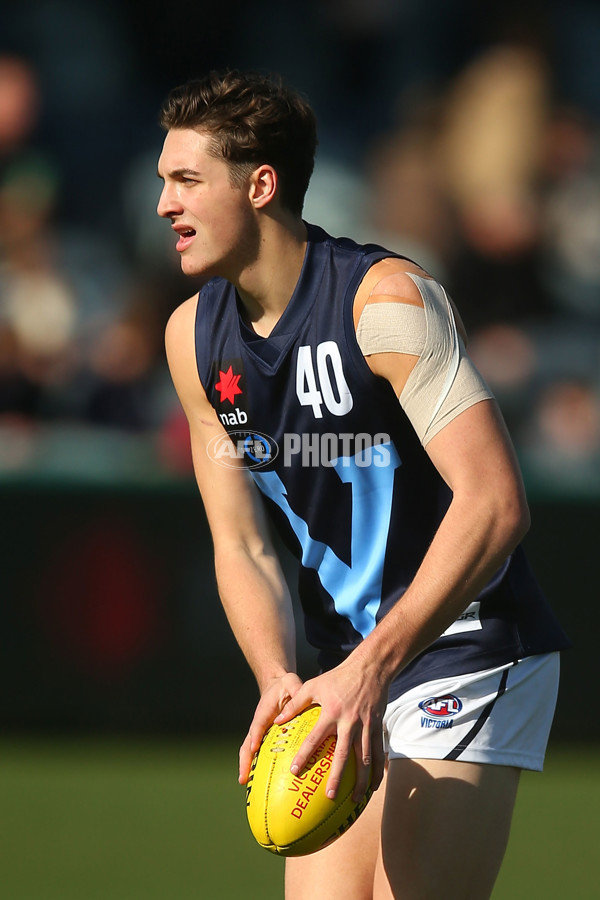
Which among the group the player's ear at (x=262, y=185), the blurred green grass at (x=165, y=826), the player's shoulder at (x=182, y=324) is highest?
the player's ear at (x=262, y=185)

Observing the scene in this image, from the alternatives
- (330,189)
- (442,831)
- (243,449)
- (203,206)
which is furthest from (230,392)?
(330,189)

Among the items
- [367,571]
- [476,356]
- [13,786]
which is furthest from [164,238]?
[367,571]

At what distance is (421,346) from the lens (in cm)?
301

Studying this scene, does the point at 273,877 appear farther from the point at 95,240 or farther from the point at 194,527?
the point at 95,240

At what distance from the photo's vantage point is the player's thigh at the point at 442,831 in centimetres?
312

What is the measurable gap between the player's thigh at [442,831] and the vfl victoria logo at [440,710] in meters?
0.10

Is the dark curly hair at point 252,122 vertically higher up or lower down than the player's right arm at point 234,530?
higher up

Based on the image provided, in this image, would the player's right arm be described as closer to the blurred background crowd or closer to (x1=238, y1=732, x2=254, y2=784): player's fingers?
(x1=238, y1=732, x2=254, y2=784): player's fingers

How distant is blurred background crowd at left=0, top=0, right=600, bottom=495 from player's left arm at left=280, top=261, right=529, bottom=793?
14.2ft

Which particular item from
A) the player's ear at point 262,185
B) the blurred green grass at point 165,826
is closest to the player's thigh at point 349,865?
the player's ear at point 262,185

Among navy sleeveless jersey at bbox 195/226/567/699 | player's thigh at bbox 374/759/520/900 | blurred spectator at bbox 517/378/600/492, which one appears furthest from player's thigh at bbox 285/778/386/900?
blurred spectator at bbox 517/378/600/492

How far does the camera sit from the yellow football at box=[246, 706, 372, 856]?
9.49ft

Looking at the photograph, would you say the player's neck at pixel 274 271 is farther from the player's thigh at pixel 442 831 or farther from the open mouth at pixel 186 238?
the player's thigh at pixel 442 831

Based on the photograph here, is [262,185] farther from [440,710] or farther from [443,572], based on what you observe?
[440,710]
